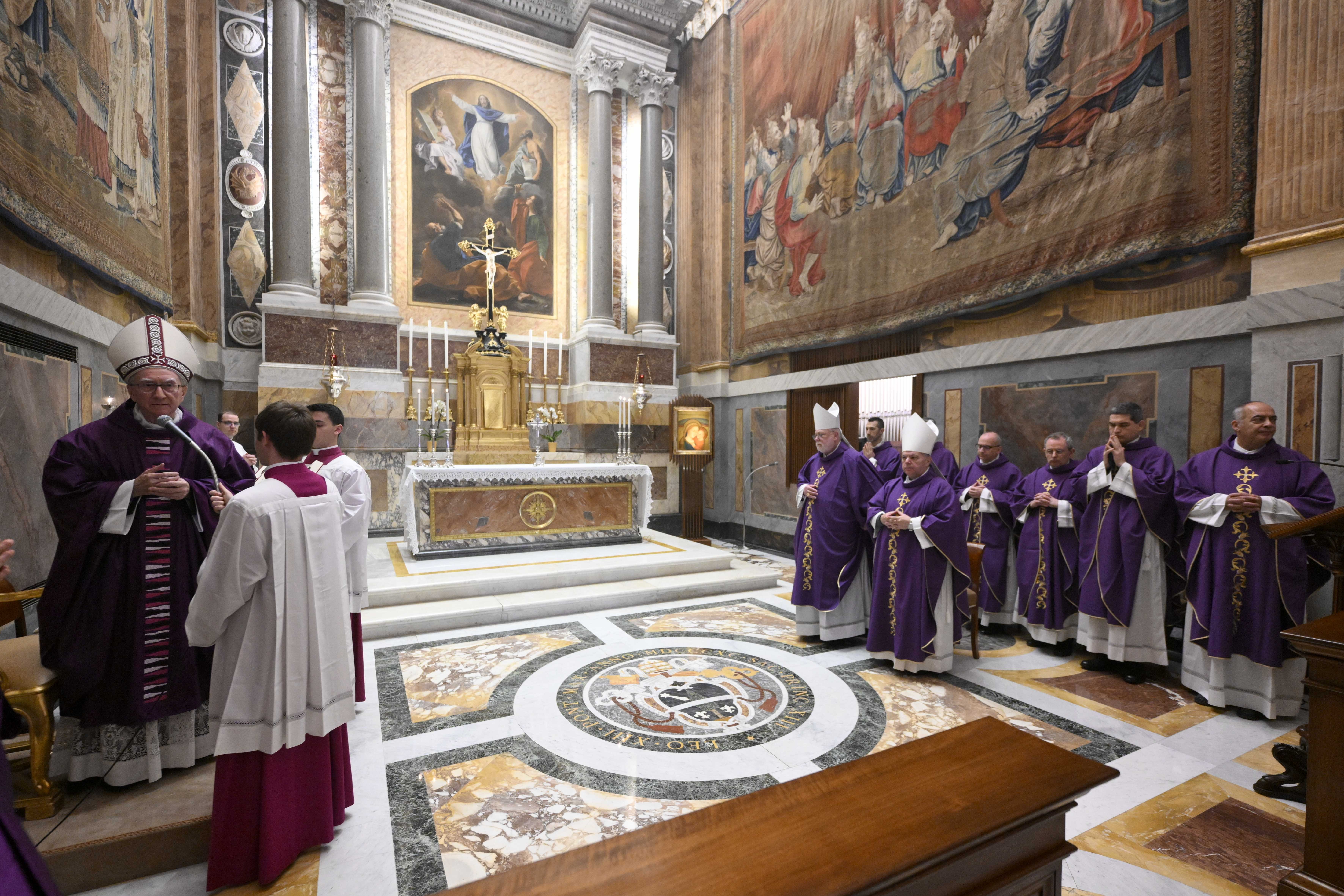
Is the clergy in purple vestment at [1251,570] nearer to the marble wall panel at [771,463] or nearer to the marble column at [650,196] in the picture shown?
the marble wall panel at [771,463]

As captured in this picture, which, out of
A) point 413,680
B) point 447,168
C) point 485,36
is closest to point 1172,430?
point 413,680

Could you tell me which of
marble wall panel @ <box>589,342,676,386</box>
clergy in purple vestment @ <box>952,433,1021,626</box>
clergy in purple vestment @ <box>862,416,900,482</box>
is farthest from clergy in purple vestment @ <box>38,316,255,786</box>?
→ marble wall panel @ <box>589,342,676,386</box>

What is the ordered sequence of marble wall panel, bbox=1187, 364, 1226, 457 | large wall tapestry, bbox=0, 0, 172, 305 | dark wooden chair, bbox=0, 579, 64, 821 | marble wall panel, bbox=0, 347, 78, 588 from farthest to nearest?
marble wall panel, bbox=1187, 364, 1226, 457, large wall tapestry, bbox=0, 0, 172, 305, marble wall panel, bbox=0, 347, 78, 588, dark wooden chair, bbox=0, 579, 64, 821

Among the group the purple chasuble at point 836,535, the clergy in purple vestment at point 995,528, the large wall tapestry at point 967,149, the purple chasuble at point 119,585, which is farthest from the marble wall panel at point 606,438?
the purple chasuble at point 119,585

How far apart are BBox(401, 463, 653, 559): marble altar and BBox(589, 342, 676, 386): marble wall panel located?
2333mm

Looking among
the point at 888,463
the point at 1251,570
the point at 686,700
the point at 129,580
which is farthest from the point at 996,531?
the point at 129,580

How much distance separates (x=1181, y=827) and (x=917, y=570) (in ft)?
6.53

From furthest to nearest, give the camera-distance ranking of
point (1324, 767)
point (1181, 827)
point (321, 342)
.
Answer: point (321, 342) → point (1181, 827) → point (1324, 767)

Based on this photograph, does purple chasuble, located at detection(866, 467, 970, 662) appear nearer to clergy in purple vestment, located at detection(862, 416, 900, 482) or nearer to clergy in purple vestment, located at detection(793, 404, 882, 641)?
clergy in purple vestment, located at detection(793, 404, 882, 641)

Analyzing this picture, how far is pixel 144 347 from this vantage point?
2.56 metres

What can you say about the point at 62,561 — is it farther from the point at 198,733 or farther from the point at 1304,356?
the point at 1304,356

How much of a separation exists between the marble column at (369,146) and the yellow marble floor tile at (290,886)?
7888 millimetres

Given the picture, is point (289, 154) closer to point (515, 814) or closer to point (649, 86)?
point (649, 86)

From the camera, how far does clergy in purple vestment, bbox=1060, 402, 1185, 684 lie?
173 inches
